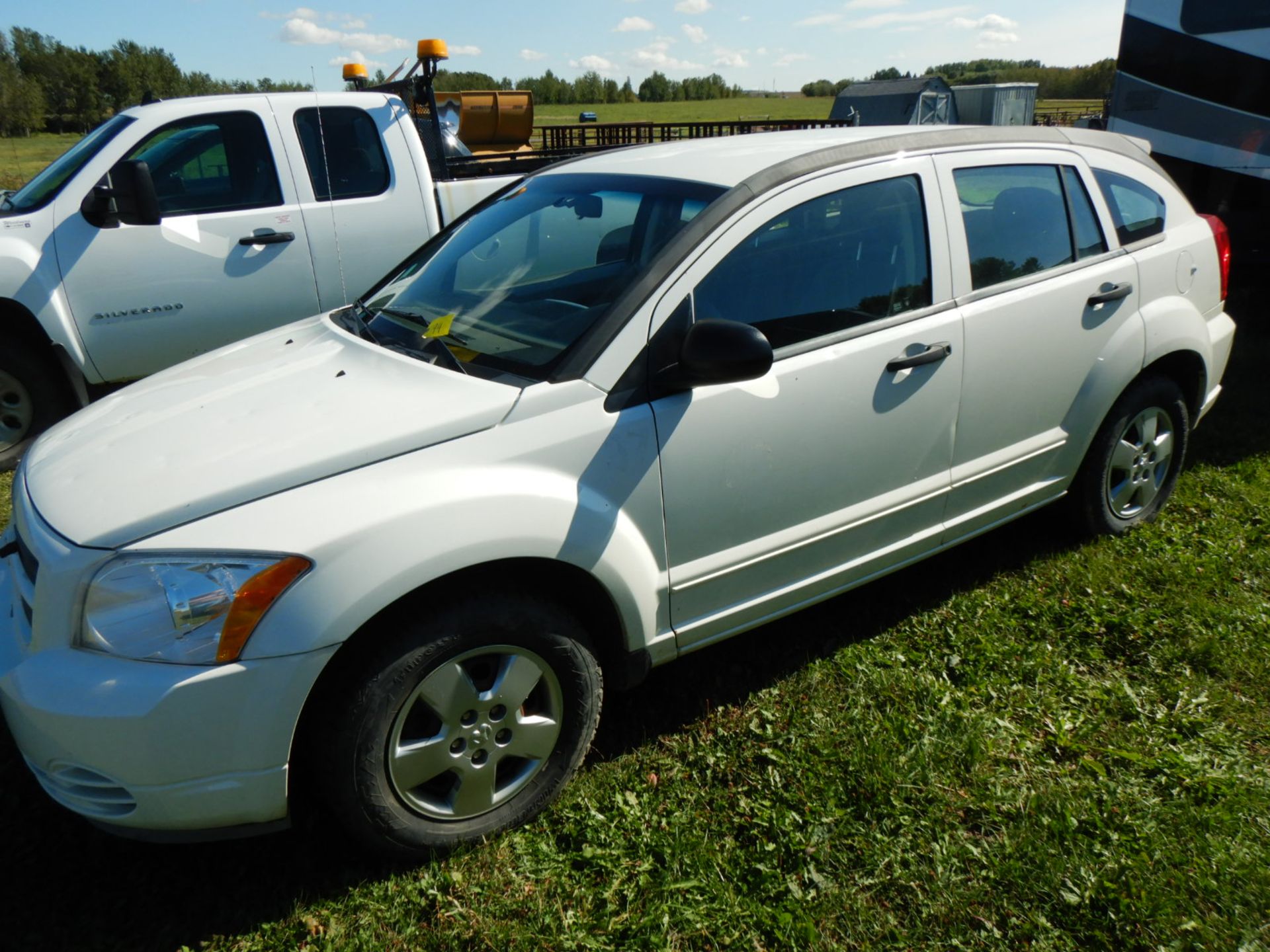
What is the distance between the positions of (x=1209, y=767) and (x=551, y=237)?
2.66 metres

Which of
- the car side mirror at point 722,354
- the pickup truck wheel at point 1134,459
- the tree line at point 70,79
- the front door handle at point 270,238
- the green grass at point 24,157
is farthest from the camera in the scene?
the tree line at point 70,79

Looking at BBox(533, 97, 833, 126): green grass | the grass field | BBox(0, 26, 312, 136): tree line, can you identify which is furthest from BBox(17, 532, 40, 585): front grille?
BBox(533, 97, 833, 126): green grass

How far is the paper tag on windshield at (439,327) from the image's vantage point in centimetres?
290

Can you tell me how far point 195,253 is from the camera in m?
5.52

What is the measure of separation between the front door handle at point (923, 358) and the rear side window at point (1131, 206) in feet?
4.04

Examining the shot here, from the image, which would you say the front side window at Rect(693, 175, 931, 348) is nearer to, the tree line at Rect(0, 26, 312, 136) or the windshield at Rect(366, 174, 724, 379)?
the windshield at Rect(366, 174, 724, 379)

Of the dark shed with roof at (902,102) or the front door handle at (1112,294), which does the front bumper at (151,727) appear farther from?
the dark shed with roof at (902,102)

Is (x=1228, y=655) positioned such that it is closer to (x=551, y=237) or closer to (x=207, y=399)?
(x=551, y=237)

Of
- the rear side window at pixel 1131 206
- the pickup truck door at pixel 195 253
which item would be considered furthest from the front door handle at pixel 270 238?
the rear side window at pixel 1131 206

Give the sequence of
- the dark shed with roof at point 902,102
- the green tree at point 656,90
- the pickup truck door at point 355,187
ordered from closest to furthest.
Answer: the pickup truck door at point 355,187 → the dark shed with roof at point 902,102 → the green tree at point 656,90

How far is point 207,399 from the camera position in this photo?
9.02 feet

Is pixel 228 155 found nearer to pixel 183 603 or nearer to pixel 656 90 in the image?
pixel 183 603

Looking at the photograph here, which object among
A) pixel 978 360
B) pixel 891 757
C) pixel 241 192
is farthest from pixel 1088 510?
pixel 241 192

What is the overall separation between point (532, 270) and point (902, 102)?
93.1ft
